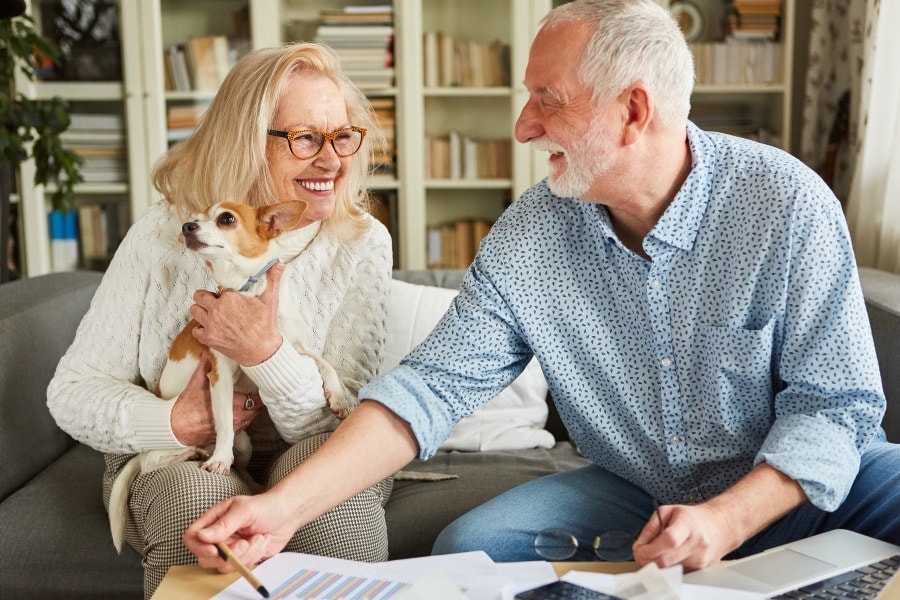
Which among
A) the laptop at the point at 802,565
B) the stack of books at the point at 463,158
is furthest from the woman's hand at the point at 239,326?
the stack of books at the point at 463,158

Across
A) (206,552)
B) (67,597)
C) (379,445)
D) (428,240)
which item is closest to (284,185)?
(379,445)

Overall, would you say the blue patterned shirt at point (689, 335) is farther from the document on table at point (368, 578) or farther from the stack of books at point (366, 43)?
the stack of books at point (366, 43)

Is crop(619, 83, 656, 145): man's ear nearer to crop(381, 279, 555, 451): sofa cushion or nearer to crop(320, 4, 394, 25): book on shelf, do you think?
crop(381, 279, 555, 451): sofa cushion

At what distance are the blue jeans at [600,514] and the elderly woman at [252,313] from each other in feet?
0.58

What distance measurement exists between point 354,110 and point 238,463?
2.10 feet

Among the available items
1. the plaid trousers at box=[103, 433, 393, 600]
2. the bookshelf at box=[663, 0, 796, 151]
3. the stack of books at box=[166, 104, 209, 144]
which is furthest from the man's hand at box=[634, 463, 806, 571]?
the stack of books at box=[166, 104, 209, 144]

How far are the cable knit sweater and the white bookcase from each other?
6.80 ft

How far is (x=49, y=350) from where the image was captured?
1.96m

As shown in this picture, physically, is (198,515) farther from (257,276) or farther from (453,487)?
(453,487)

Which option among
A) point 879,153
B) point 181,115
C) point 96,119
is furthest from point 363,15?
point 879,153

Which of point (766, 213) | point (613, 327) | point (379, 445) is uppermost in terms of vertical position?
point (766, 213)

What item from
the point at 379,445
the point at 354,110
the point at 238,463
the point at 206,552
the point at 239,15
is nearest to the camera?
the point at 206,552

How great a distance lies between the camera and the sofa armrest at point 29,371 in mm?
1800

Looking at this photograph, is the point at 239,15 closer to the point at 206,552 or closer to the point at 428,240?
the point at 428,240
